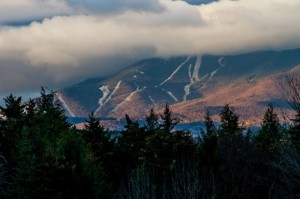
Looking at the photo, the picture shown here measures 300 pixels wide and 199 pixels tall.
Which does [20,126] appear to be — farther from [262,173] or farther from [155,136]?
[262,173]

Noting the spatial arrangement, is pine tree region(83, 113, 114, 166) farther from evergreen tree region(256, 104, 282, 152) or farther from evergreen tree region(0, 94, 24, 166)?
evergreen tree region(256, 104, 282, 152)

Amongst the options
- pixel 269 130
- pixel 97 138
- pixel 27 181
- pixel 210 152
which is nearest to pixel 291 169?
pixel 27 181

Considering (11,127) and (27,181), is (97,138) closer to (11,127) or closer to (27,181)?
(11,127)

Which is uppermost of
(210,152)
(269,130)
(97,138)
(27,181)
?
(97,138)

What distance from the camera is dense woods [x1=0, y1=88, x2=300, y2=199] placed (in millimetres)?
32500

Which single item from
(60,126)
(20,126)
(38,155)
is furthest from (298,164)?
(60,126)

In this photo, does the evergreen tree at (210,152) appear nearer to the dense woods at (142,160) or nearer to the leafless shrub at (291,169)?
the dense woods at (142,160)

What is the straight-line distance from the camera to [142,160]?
2210 inches

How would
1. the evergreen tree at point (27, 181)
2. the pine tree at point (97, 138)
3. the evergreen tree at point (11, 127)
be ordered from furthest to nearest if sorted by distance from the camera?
the pine tree at point (97, 138) → the evergreen tree at point (11, 127) → the evergreen tree at point (27, 181)

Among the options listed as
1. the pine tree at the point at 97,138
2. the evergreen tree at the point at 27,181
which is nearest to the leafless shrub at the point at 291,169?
the evergreen tree at the point at 27,181

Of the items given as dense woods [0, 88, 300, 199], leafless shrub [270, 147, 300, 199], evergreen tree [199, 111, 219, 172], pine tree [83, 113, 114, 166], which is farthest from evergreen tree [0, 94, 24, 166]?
leafless shrub [270, 147, 300, 199]

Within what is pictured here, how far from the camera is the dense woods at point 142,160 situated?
32500 mm

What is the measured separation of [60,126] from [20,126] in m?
12.6

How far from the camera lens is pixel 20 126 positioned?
55.4 meters
